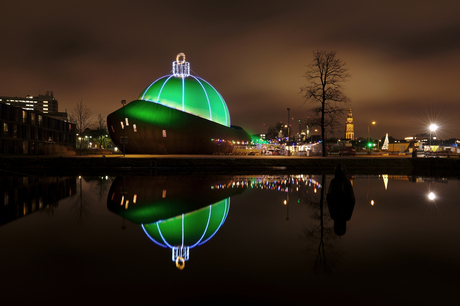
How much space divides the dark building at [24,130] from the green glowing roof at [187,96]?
1891 cm

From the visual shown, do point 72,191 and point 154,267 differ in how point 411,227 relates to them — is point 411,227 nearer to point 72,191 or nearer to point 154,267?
point 154,267

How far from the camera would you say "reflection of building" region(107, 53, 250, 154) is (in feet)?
124

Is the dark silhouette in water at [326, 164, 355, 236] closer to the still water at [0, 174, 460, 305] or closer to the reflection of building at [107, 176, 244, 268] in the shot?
the still water at [0, 174, 460, 305]

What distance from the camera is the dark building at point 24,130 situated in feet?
152

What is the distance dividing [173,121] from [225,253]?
33844 mm

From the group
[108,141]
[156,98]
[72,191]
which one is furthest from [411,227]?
[108,141]

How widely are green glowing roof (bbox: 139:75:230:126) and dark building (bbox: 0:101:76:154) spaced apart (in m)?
18.9

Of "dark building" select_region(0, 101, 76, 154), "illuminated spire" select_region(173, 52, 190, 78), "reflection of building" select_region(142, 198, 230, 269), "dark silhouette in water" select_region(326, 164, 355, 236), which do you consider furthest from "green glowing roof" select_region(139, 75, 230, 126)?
"reflection of building" select_region(142, 198, 230, 269)

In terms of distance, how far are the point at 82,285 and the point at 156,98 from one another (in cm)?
3950

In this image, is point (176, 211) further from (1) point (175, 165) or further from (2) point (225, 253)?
(1) point (175, 165)

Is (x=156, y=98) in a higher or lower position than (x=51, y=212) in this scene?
higher

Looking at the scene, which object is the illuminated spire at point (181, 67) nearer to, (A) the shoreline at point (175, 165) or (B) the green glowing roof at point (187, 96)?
(B) the green glowing roof at point (187, 96)

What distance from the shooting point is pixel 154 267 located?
471 centimetres

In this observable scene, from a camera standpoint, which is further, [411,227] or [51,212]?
[51,212]
